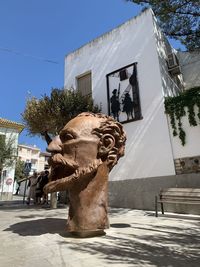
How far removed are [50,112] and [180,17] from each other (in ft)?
21.7

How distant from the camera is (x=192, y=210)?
879cm

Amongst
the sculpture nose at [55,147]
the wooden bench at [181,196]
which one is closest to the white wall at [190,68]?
the wooden bench at [181,196]

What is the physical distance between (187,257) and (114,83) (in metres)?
10.7

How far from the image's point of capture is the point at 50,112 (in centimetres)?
1116

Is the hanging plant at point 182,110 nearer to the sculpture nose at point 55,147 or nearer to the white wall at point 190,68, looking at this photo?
the white wall at point 190,68

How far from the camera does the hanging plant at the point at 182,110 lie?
10328 mm

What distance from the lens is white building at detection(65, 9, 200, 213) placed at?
1042 centimetres

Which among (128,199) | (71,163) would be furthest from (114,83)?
(71,163)

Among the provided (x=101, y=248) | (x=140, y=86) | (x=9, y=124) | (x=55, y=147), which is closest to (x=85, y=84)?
(x=140, y=86)

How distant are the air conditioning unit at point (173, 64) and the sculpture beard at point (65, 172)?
9377 mm

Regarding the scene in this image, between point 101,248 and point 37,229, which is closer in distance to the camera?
point 101,248

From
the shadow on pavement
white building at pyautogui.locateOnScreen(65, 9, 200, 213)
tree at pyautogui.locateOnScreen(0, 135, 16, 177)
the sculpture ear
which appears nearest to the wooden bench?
white building at pyautogui.locateOnScreen(65, 9, 200, 213)

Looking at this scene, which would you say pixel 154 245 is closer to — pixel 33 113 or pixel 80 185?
pixel 80 185

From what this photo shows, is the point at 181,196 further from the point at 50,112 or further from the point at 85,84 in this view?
the point at 85,84
